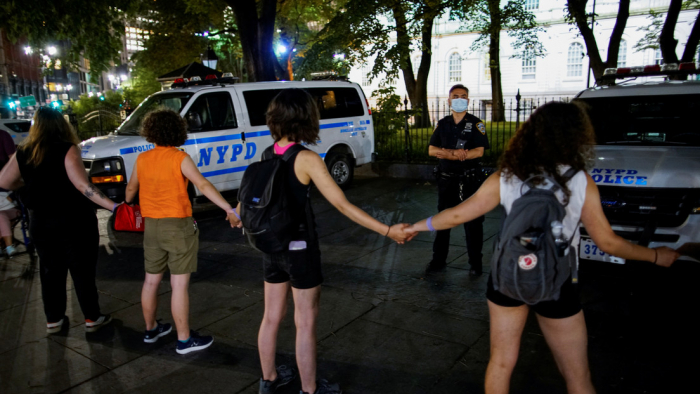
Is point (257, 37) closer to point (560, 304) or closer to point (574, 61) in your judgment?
point (560, 304)

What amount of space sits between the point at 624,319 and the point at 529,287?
249 centimetres

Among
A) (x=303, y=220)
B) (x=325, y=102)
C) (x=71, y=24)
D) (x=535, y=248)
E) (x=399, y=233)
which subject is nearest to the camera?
(x=535, y=248)

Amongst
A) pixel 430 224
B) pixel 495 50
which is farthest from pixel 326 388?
pixel 495 50

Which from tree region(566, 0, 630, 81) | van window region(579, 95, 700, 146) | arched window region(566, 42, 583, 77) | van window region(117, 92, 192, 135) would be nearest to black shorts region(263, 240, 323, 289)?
van window region(579, 95, 700, 146)

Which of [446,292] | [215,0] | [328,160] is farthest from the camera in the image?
[215,0]

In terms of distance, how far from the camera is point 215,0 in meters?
18.4

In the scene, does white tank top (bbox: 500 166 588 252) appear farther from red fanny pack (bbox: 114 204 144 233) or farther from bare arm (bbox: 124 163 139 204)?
red fanny pack (bbox: 114 204 144 233)

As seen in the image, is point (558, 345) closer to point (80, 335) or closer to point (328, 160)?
point (80, 335)

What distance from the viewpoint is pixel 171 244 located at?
3619mm

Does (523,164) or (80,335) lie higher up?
(523,164)

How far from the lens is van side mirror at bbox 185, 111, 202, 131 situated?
809 centimetres

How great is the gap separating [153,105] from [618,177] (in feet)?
23.6

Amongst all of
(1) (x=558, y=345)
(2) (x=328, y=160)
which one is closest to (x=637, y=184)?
(1) (x=558, y=345)

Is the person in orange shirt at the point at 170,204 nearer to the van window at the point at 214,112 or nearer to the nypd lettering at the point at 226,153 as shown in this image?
the nypd lettering at the point at 226,153
